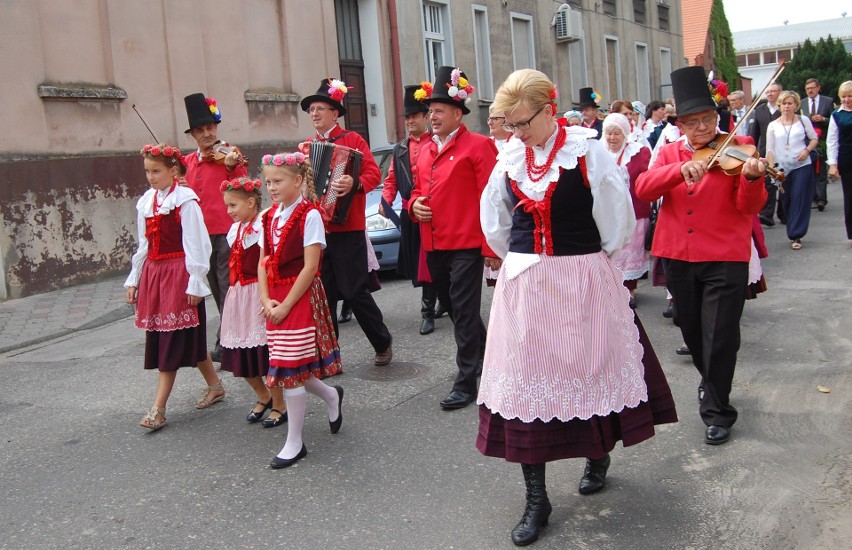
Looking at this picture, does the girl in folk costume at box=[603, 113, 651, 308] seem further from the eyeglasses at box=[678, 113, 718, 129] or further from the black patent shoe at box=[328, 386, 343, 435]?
the black patent shoe at box=[328, 386, 343, 435]

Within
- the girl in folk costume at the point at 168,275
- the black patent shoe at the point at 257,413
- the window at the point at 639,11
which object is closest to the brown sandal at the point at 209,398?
the girl in folk costume at the point at 168,275

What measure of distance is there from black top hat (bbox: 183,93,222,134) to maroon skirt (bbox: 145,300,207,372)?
6.17 ft

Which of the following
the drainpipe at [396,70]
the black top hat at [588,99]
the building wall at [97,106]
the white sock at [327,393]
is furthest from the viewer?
the drainpipe at [396,70]

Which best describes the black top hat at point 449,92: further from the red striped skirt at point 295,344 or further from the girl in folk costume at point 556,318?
the girl in folk costume at point 556,318

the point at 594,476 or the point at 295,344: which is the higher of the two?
the point at 295,344

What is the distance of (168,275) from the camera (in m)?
5.53

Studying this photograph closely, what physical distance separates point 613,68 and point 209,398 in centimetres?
2485

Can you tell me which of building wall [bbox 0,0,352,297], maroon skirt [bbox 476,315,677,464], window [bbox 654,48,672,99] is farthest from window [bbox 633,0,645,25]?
maroon skirt [bbox 476,315,677,464]

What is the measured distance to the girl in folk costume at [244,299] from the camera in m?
5.25

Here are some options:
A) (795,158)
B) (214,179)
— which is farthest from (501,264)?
(795,158)

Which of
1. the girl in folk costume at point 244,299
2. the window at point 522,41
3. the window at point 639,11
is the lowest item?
the girl in folk costume at point 244,299

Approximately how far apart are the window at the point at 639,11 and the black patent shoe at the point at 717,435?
27.3 m

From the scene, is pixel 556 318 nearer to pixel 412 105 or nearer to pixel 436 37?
pixel 412 105

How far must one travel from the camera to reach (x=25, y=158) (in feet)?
35.2
